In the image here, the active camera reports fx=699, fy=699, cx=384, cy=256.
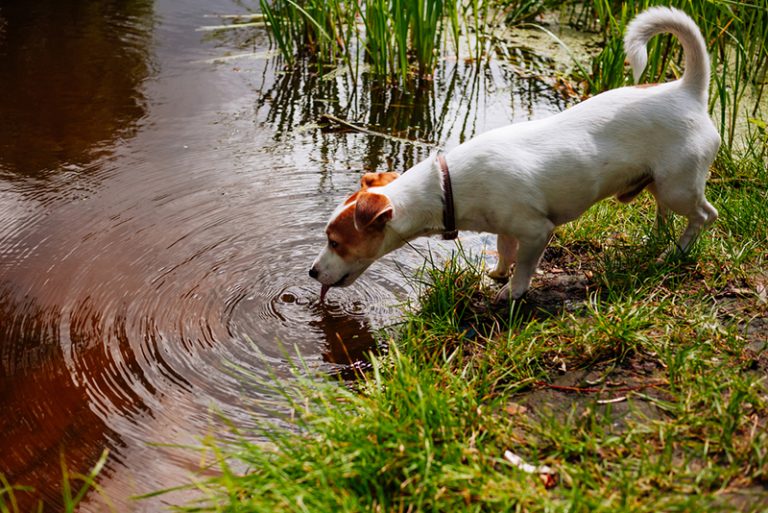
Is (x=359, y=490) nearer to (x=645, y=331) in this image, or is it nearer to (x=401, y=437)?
(x=401, y=437)

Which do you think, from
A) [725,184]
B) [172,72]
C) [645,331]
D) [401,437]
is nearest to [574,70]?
[725,184]

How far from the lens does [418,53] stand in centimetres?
682

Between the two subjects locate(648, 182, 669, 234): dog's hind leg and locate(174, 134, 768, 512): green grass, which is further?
locate(648, 182, 669, 234): dog's hind leg

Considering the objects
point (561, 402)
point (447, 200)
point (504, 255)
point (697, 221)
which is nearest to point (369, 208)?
point (447, 200)

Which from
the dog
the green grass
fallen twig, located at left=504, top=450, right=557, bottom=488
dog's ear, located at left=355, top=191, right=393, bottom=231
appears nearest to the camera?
the green grass

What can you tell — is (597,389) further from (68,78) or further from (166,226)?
(68,78)

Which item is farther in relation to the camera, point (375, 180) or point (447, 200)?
point (375, 180)

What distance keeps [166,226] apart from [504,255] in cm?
221

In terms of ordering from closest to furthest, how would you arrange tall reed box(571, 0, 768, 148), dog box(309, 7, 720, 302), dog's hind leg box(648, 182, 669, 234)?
dog box(309, 7, 720, 302) < dog's hind leg box(648, 182, 669, 234) < tall reed box(571, 0, 768, 148)

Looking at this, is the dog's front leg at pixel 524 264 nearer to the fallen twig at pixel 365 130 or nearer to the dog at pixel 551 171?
the dog at pixel 551 171

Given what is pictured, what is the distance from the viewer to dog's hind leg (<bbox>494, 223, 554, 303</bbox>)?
367cm

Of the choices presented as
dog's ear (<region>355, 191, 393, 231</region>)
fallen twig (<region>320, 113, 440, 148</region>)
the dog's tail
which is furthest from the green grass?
fallen twig (<region>320, 113, 440, 148</region>)

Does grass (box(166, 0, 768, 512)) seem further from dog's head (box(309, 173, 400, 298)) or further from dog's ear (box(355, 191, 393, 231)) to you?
dog's ear (box(355, 191, 393, 231))

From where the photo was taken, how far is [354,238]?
3.64m
